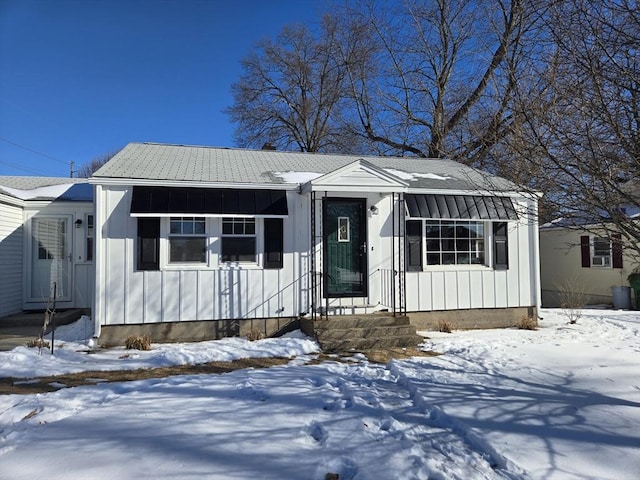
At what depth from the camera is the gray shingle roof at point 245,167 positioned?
8.31m

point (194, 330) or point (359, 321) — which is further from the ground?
point (359, 321)

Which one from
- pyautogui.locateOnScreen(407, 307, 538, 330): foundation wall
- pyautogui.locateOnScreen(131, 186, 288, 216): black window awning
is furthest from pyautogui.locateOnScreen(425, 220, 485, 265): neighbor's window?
pyautogui.locateOnScreen(131, 186, 288, 216): black window awning

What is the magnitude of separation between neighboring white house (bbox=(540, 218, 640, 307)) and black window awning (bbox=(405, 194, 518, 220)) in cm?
577

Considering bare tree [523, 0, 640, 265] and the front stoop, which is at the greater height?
bare tree [523, 0, 640, 265]

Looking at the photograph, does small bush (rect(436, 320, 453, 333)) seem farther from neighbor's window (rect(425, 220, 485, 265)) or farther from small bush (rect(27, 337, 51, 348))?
small bush (rect(27, 337, 51, 348))

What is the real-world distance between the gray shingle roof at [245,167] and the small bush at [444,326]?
2.80m

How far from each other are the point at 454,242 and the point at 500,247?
1.05 metres

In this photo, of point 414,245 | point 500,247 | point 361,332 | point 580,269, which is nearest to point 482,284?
point 500,247

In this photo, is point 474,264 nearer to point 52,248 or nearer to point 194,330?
point 194,330

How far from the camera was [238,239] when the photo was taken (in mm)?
8516

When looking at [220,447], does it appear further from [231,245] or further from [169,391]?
[231,245]

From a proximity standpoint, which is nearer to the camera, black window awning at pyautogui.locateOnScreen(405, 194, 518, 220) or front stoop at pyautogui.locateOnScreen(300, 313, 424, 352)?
front stoop at pyautogui.locateOnScreen(300, 313, 424, 352)

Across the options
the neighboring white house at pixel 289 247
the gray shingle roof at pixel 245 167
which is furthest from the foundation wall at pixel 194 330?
the gray shingle roof at pixel 245 167

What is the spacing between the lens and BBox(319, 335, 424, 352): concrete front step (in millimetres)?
7469
